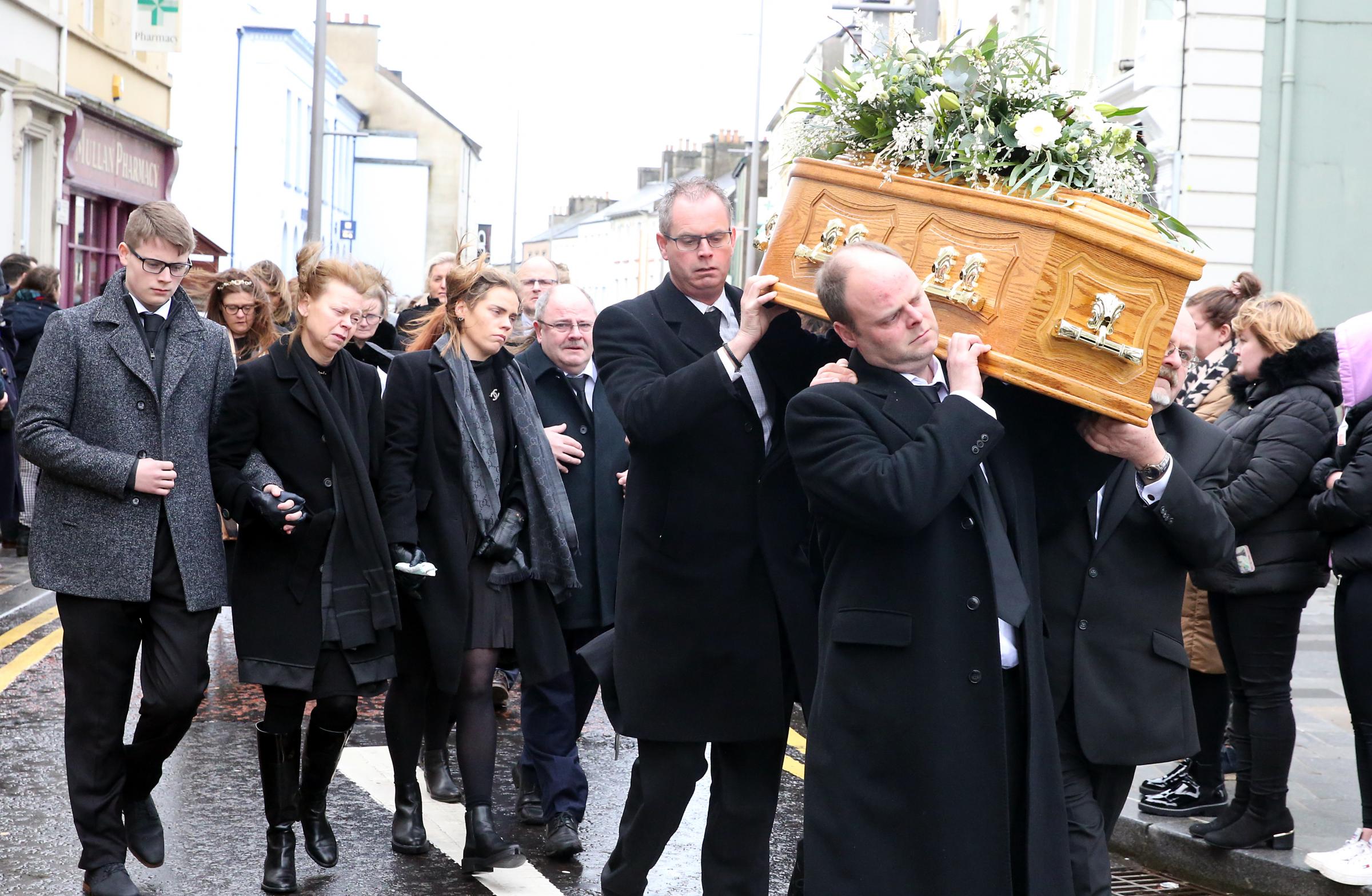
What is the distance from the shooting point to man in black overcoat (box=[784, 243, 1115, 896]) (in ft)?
12.1

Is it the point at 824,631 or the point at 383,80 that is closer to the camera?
the point at 824,631

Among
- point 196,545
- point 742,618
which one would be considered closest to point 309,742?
point 196,545

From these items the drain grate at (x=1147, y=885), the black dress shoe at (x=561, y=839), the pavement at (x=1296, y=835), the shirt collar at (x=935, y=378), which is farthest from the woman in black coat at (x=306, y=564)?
the pavement at (x=1296, y=835)

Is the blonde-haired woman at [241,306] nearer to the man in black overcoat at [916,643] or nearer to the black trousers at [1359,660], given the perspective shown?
the man in black overcoat at [916,643]

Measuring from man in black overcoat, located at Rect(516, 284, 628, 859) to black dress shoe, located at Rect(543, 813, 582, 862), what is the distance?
0.01 meters

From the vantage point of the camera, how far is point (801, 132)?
4586 mm

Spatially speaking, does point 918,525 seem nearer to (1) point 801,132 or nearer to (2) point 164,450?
(1) point 801,132

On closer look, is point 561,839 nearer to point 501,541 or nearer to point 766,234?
point 501,541

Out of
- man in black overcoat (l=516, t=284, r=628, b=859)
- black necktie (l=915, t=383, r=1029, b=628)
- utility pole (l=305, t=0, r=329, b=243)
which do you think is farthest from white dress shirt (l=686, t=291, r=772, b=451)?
utility pole (l=305, t=0, r=329, b=243)

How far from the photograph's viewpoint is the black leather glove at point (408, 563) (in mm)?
5789

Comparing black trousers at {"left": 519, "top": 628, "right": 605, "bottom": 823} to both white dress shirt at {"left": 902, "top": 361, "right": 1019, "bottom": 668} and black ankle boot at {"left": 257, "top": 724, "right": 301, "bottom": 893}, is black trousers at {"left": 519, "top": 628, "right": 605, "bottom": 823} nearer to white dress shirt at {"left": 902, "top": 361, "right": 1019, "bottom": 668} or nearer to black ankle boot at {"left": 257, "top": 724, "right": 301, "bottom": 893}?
black ankle boot at {"left": 257, "top": 724, "right": 301, "bottom": 893}

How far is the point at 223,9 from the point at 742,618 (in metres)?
40.3

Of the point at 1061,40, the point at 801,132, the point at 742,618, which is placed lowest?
the point at 742,618

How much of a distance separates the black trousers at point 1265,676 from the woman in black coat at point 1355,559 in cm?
30
